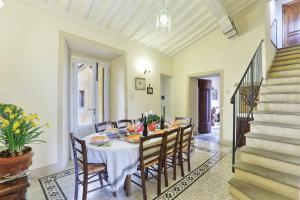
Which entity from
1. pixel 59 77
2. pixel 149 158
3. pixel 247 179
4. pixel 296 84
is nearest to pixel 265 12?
pixel 296 84

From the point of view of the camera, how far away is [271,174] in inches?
82.1

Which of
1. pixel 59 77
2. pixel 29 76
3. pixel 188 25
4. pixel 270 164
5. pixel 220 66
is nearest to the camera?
pixel 270 164

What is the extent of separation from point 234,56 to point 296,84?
5.83ft

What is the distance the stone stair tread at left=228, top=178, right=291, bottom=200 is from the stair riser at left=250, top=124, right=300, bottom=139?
1.00 meters

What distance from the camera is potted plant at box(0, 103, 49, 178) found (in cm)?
111

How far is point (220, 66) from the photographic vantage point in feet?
16.3

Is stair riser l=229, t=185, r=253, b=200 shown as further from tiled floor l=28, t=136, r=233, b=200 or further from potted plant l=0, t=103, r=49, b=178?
potted plant l=0, t=103, r=49, b=178

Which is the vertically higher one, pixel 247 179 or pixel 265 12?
pixel 265 12

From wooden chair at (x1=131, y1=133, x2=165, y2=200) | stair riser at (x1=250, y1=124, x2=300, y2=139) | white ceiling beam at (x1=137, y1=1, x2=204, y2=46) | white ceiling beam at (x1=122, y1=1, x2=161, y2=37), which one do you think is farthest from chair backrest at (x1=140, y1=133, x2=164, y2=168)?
white ceiling beam at (x1=137, y1=1, x2=204, y2=46)

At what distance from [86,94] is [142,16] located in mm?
2309

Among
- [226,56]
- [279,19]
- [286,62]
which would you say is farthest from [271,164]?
[279,19]

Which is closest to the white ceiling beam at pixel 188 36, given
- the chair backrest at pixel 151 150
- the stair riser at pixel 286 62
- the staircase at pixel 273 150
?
the stair riser at pixel 286 62

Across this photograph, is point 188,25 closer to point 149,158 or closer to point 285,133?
point 285,133

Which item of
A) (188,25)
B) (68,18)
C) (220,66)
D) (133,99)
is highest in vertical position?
(188,25)
